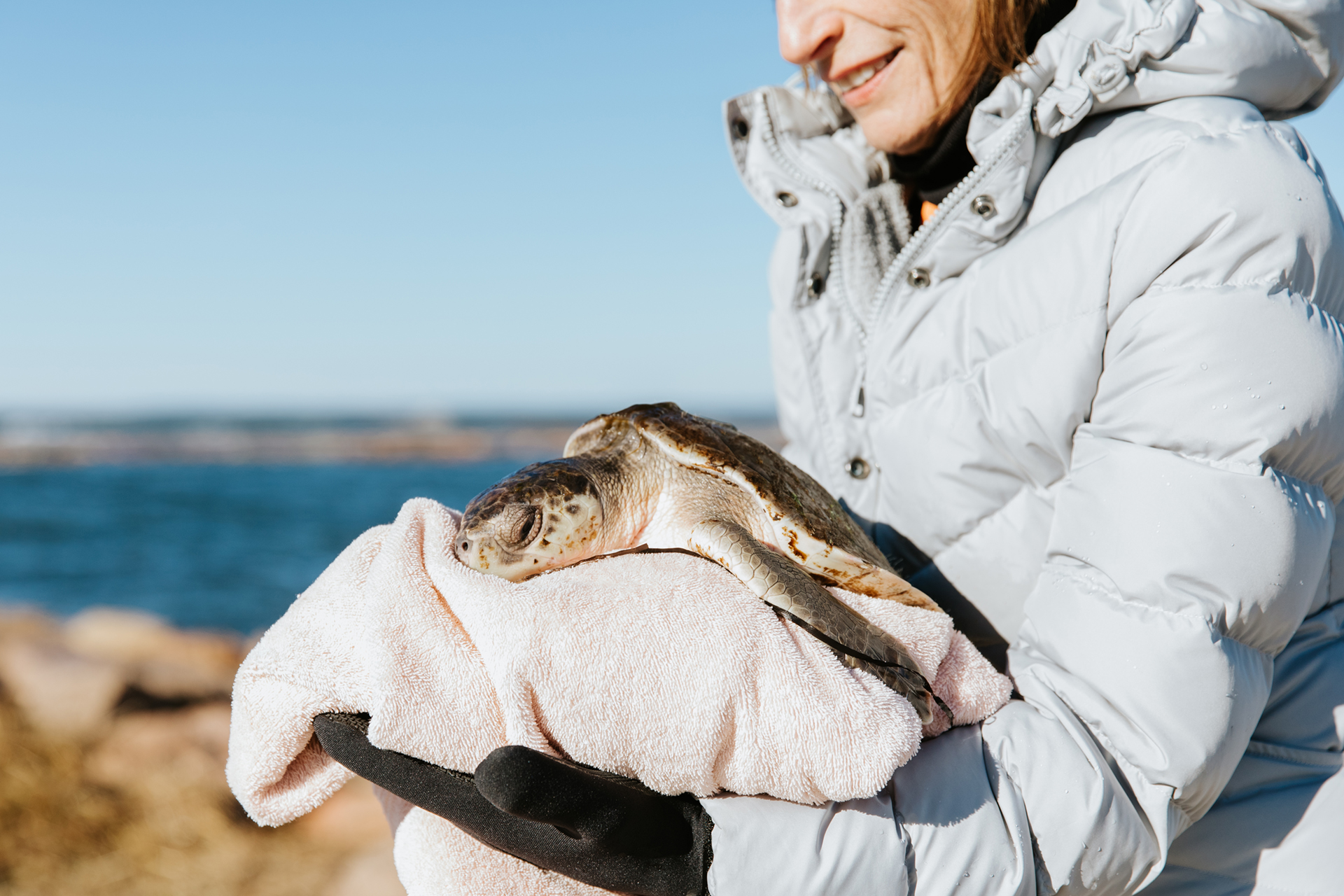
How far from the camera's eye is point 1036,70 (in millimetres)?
1673

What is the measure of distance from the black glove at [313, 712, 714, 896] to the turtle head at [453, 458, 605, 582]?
0.35 m

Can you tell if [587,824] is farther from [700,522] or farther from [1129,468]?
[1129,468]

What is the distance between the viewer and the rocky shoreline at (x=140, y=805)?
426 centimetres

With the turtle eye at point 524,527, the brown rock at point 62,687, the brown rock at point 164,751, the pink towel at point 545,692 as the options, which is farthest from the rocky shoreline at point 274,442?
the pink towel at point 545,692

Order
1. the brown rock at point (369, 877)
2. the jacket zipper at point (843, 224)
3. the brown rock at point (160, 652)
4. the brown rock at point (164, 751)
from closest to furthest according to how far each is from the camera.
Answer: the jacket zipper at point (843, 224) → the brown rock at point (369, 877) → the brown rock at point (164, 751) → the brown rock at point (160, 652)

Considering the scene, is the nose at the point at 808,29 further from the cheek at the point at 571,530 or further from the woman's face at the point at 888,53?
the cheek at the point at 571,530

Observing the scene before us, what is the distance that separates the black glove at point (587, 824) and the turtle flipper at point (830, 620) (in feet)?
1.14

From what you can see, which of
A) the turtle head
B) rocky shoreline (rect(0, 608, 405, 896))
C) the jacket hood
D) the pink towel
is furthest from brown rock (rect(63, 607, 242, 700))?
the jacket hood

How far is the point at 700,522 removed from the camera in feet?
5.80

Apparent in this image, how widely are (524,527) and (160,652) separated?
6.53m

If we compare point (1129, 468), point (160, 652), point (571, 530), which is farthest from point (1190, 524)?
point (160, 652)

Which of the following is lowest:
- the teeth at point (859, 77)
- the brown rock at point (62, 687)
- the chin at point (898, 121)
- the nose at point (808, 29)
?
the brown rock at point (62, 687)

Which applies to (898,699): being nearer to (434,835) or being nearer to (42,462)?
(434,835)

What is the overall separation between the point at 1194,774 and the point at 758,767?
0.68 m
